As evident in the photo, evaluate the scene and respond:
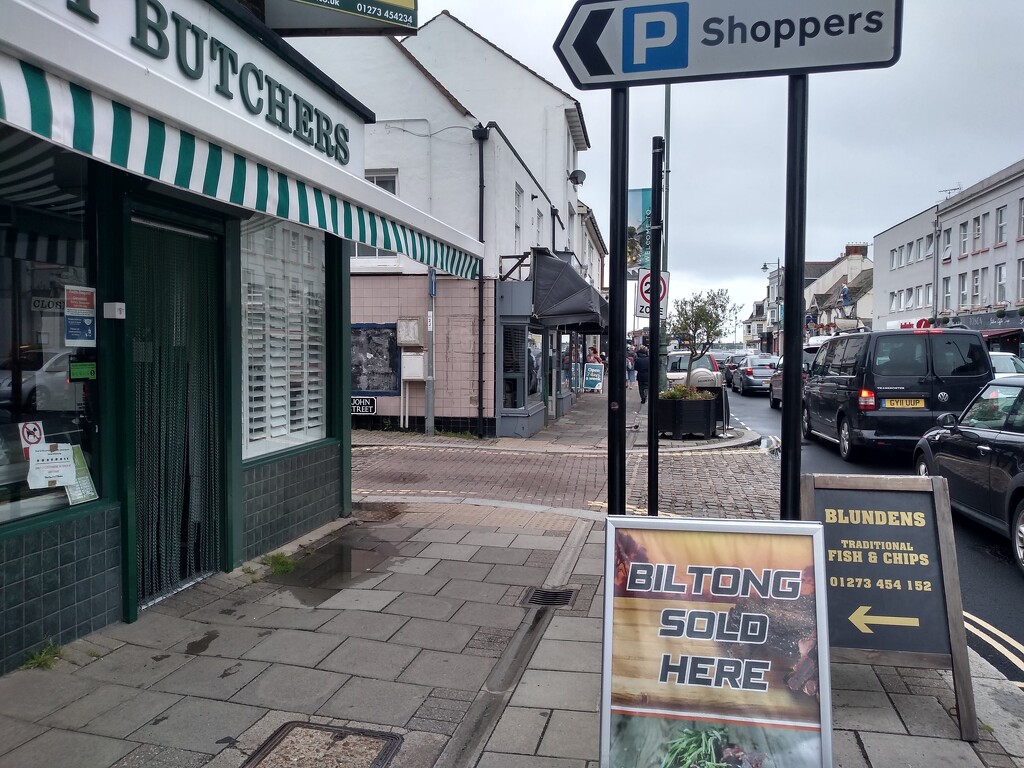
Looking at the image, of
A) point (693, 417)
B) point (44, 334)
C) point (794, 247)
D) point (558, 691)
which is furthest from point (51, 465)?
point (693, 417)

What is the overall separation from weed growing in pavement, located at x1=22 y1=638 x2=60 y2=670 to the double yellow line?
5.20 metres

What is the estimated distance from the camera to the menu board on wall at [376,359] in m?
14.3

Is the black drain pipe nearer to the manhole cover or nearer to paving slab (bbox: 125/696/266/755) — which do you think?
paving slab (bbox: 125/696/266/755)

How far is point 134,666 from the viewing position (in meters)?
4.07

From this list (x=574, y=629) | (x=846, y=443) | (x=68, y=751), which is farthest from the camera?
(x=846, y=443)

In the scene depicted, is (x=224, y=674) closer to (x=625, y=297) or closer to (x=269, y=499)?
(x=269, y=499)

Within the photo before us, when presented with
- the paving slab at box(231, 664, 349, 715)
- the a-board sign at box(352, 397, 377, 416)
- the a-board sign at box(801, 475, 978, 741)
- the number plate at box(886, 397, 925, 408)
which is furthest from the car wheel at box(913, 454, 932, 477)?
the a-board sign at box(352, 397, 377, 416)

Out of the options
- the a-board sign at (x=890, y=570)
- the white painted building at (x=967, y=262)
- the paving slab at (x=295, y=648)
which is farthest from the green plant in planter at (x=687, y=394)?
the white painted building at (x=967, y=262)

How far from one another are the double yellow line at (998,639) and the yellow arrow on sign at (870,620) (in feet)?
4.23

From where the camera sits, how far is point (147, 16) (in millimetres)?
4383

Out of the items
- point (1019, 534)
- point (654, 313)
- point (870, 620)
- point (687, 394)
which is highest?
point (654, 313)

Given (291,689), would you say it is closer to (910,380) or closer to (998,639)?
(998,639)

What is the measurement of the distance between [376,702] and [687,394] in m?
11.5

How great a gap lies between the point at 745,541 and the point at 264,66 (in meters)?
4.82
